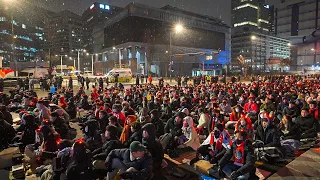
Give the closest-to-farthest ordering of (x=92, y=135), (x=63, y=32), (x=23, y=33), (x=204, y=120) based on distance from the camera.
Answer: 1. (x=92, y=135)
2. (x=204, y=120)
3. (x=23, y=33)
4. (x=63, y=32)

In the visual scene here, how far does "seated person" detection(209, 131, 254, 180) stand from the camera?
4855mm

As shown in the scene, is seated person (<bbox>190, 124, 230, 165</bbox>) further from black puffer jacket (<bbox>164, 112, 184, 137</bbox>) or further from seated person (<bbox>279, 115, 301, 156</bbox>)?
seated person (<bbox>279, 115, 301, 156</bbox>)

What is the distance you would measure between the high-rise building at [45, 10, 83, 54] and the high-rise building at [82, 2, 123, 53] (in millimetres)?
4861

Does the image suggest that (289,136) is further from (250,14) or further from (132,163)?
(250,14)

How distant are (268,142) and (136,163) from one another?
3983 mm

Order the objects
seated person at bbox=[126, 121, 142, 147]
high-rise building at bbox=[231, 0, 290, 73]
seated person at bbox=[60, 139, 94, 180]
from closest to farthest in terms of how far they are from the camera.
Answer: seated person at bbox=[60, 139, 94, 180] < seated person at bbox=[126, 121, 142, 147] < high-rise building at bbox=[231, 0, 290, 73]

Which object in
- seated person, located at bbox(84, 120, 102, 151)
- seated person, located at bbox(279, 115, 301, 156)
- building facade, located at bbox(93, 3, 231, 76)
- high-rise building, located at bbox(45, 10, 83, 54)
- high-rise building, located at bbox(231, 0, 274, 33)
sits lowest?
seated person, located at bbox(279, 115, 301, 156)

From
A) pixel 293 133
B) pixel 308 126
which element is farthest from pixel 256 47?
pixel 293 133

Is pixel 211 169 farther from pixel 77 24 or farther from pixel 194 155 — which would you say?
pixel 77 24

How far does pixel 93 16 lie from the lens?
12912cm

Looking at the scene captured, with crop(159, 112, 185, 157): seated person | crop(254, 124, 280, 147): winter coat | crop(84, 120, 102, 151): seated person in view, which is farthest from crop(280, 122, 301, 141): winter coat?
crop(84, 120, 102, 151): seated person

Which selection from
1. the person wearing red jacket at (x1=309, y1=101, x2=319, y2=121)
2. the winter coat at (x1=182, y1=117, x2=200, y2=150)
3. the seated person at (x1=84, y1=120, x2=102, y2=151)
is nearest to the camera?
the seated person at (x1=84, y1=120, x2=102, y2=151)

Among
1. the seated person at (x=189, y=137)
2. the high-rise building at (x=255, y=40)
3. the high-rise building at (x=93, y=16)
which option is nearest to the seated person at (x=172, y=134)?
the seated person at (x=189, y=137)

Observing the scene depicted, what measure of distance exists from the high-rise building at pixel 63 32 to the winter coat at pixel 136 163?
142041 millimetres
